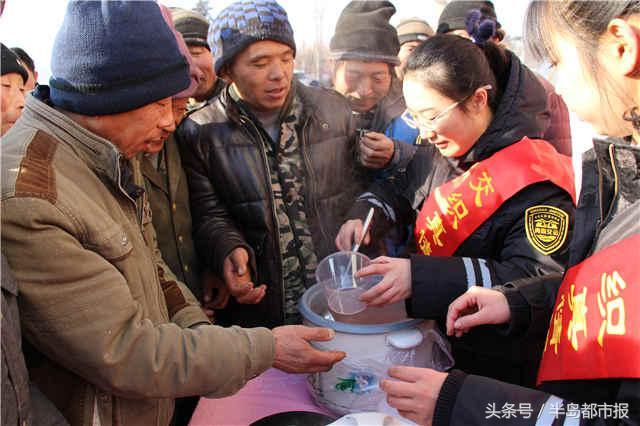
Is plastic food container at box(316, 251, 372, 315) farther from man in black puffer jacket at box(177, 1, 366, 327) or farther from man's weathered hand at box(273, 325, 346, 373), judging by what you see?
man in black puffer jacket at box(177, 1, 366, 327)

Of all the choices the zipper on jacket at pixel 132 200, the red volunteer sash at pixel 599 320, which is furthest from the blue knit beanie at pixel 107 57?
the red volunteer sash at pixel 599 320

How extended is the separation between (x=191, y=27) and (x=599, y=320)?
2519 millimetres

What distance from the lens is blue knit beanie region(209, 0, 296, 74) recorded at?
2115mm

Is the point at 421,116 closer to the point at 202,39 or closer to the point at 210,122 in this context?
the point at 210,122

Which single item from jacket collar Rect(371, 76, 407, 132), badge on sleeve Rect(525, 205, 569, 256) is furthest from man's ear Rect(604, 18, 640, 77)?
jacket collar Rect(371, 76, 407, 132)

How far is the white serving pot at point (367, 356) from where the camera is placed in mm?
1364

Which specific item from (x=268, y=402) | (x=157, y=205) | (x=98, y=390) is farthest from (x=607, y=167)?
(x=157, y=205)

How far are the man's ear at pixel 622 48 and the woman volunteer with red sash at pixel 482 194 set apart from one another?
0.61 m

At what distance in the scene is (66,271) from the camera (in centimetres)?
104

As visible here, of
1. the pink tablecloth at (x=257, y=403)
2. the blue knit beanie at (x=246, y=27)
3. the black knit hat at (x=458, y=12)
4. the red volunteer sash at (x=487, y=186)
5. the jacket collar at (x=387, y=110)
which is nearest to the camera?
the pink tablecloth at (x=257, y=403)

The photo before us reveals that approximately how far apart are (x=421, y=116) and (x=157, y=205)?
1.17 m

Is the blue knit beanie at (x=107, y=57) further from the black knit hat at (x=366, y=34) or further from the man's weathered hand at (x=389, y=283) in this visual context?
the black knit hat at (x=366, y=34)

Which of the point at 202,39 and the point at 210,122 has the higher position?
the point at 202,39

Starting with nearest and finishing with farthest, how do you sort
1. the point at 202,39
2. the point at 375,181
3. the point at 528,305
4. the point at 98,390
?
the point at 98,390, the point at 528,305, the point at 375,181, the point at 202,39
